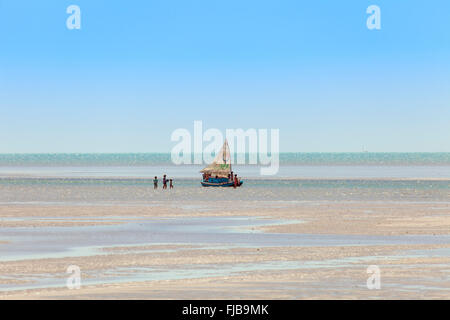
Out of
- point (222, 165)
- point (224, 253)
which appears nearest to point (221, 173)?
point (222, 165)

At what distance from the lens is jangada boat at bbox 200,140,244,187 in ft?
324

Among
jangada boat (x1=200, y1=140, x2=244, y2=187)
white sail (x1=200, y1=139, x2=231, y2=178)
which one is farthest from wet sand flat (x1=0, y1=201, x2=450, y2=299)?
white sail (x1=200, y1=139, x2=231, y2=178)

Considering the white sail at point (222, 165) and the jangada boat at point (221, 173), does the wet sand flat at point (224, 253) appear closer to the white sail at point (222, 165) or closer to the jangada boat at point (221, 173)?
the jangada boat at point (221, 173)

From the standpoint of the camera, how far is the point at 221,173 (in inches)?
4232

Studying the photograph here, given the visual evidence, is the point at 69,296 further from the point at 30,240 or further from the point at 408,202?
the point at 408,202

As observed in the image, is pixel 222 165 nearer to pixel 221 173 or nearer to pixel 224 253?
pixel 221 173

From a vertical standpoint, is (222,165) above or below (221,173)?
above

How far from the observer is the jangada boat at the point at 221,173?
98.9 metres

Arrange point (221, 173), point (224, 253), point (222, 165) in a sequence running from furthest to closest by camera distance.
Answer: point (222, 165), point (221, 173), point (224, 253)

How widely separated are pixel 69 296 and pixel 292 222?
24986 millimetres

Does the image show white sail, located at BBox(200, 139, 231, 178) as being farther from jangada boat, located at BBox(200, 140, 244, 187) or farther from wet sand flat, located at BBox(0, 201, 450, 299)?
wet sand flat, located at BBox(0, 201, 450, 299)

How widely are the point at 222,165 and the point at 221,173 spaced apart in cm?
369
